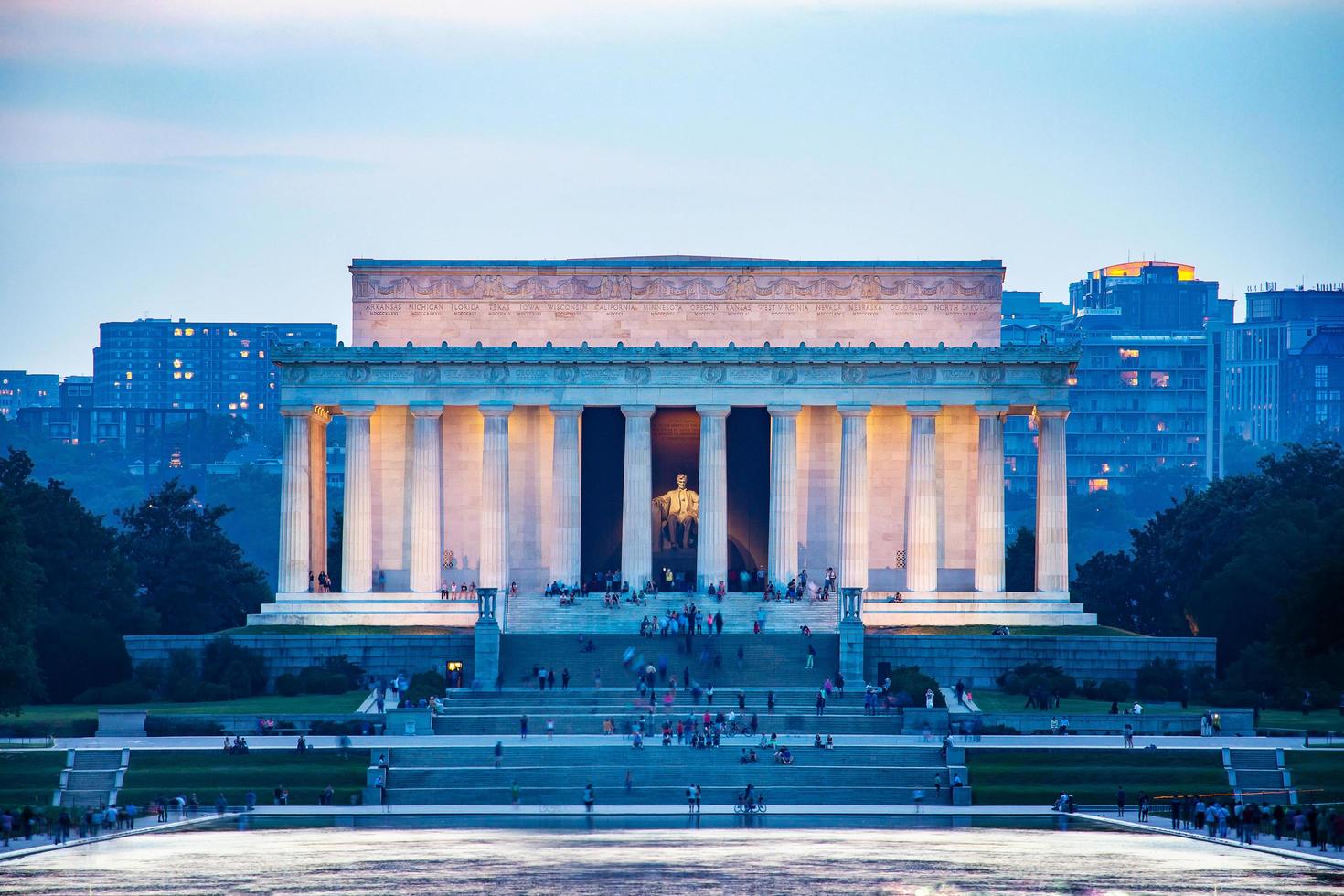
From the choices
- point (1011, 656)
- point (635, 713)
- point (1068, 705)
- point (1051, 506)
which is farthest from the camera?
point (1051, 506)

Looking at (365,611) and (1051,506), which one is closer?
(365,611)

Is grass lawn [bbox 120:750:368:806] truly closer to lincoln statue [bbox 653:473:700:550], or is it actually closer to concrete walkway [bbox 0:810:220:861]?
concrete walkway [bbox 0:810:220:861]

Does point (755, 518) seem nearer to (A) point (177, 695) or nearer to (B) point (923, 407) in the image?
(B) point (923, 407)

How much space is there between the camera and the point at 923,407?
113 m

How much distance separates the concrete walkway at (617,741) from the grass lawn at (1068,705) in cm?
392

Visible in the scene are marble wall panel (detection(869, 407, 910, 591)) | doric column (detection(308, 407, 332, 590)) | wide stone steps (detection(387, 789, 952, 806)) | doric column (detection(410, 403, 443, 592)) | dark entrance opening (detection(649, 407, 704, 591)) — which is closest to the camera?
wide stone steps (detection(387, 789, 952, 806))

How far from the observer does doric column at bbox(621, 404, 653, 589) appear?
112500mm

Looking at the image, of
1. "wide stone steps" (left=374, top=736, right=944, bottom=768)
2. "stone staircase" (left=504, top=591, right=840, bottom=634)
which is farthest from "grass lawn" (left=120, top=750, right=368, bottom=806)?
"stone staircase" (left=504, top=591, right=840, bottom=634)

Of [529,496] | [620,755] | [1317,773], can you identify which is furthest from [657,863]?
[529,496]

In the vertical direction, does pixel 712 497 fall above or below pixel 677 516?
above

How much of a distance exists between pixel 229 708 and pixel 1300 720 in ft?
129

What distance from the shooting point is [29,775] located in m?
81.6

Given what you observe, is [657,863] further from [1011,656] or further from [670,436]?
[670,436]

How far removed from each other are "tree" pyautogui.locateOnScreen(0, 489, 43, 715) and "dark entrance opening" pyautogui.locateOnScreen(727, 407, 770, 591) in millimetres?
34849
